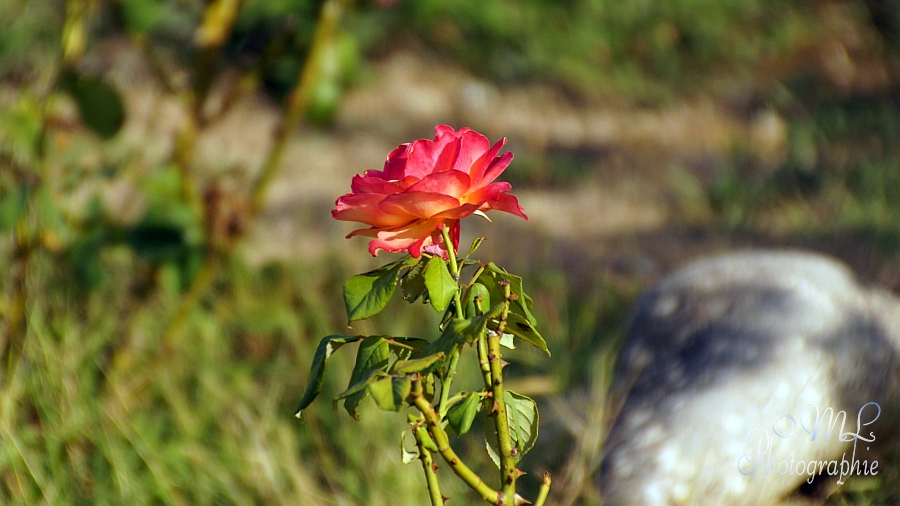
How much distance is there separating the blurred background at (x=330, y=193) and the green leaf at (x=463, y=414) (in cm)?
79

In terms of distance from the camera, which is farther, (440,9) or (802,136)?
(440,9)

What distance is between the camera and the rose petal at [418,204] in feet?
2.05

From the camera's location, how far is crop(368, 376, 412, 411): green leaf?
632mm

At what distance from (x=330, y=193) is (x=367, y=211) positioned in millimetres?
2413

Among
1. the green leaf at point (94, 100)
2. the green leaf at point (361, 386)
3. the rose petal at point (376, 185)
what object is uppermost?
the rose petal at point (376, 185)

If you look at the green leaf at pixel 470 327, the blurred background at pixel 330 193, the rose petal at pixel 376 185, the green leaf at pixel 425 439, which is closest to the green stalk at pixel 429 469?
the green leaf at pixel 425 439

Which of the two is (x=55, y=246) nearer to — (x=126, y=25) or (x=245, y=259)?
(x=126, y=25)

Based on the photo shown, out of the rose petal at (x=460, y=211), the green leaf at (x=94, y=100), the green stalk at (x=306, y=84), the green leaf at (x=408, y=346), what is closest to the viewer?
the rose petal at (x=460, y=211)

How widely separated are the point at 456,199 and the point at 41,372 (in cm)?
123

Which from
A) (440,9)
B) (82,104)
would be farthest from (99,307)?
(440,9)

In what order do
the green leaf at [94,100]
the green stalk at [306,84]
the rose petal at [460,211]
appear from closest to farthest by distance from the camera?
the rose petal at [460,211]
the green leaf at [94,100]
the green stalk at [306,84]

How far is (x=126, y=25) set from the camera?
1571 mm

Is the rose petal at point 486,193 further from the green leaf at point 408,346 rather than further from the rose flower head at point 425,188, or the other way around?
the green leaf at point 408,346

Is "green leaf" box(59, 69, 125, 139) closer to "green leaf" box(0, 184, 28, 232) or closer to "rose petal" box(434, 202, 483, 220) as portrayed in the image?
"green leaf" box(0, 184, 28, 232)
